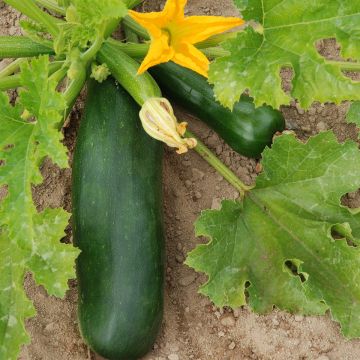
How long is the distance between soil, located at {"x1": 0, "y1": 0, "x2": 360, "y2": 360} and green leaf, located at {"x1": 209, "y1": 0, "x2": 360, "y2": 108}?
0.81 m

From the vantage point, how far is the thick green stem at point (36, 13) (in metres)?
2.58

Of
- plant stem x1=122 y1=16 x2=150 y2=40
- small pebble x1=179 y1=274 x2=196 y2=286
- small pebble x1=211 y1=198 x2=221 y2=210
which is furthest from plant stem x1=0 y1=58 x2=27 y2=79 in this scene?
small pebble x1=179 y1=274 x2=196 y2=286

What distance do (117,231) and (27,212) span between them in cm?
53

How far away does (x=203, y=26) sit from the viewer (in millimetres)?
2469

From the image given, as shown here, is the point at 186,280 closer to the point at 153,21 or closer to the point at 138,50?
the point at 138,50

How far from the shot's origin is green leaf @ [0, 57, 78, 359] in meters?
2.26

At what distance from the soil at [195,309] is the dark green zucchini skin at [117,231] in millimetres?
226

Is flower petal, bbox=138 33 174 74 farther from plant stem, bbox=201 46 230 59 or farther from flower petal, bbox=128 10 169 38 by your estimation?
plant stem, bbox=201 46 230 59

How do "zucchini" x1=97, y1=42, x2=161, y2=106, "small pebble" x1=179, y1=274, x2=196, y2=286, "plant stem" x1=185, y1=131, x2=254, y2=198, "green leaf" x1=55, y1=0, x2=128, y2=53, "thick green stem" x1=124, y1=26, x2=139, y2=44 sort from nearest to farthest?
"green leaf" x1=55, y1=0, x2=128, y2=53 < "zucchini" x1=97, y1=42, x2=161, y2=106 < "plant stem" x1=185, y1=131, x2=254, y2=198 < "small pebble" x1=179, y1=274, x2=196, y2=286 < "thick green stem" x1=124, y1=26, x2=139, y2=44

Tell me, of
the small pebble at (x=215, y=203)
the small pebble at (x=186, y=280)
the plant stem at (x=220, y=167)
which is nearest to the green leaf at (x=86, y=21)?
the plant stem at (x=220, y=167)

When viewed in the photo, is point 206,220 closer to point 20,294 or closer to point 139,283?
point 139,283

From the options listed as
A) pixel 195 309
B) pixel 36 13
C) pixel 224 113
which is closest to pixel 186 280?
pixel 195 309

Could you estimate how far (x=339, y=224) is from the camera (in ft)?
8.78

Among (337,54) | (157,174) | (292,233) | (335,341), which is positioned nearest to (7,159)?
(157,174)
